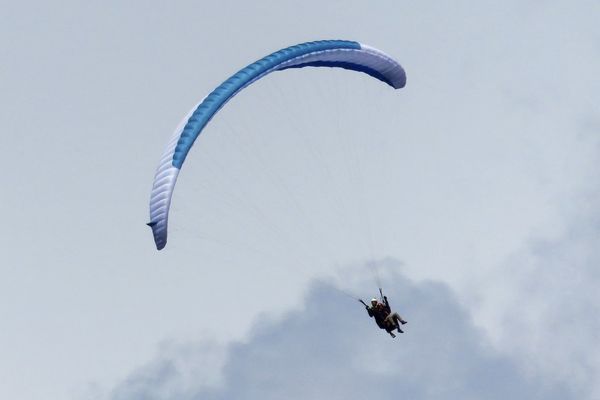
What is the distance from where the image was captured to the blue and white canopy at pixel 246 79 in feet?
200

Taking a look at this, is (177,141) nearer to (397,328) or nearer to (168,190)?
(168,190)

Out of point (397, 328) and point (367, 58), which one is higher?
point (367, 58)

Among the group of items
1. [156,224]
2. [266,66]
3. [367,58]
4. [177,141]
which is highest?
[367,58]

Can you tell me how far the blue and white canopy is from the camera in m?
61.0

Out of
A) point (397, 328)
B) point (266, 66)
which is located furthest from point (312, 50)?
point (397, 328)

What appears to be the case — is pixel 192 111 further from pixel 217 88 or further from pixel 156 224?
pixel 156 224

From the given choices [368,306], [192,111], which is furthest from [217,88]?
[368,306]

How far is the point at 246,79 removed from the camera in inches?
2557

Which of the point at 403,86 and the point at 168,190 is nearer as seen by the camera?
the point at 168,190

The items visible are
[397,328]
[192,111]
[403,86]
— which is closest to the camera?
[192,111]

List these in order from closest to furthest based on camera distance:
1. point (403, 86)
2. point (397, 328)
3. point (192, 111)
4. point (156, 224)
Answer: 1. point (156, 224)
2. point (192, 111)
3. point (397, 328)
4. point (403, 86)

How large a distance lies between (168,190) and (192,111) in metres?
4.74

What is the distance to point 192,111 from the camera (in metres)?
64.4

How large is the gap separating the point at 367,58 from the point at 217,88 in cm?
943
